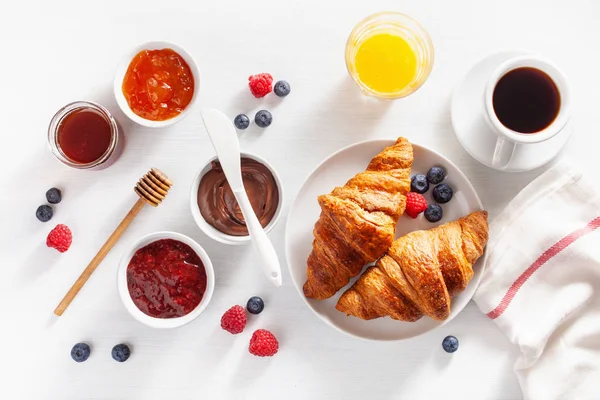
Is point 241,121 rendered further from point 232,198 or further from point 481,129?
point 481,129

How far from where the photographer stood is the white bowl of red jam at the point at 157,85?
2.05m

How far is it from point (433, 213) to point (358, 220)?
35 centimetres

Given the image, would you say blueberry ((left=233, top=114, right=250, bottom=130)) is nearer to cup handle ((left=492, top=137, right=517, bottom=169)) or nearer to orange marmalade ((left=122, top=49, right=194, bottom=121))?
orange marmalade ((left=122, top=49, right=194, bottom=121))

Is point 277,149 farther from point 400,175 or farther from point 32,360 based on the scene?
point 32,360

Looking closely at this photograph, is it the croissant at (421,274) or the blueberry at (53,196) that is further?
the blueberry at (53,196)

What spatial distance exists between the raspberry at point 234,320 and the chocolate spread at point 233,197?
268 mm

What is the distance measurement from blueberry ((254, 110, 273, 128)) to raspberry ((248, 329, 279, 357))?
72 centimetres

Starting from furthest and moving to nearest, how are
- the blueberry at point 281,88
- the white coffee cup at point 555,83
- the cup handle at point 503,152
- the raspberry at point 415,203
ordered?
the blueberry at point 281,88, the raspberry at point 415,203, the cup handle at point 503,152, the white coffee cup at point 555,83

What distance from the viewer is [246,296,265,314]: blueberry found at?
215 centimetres

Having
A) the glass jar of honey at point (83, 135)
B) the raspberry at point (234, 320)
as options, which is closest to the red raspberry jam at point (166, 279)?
the raspberry at point (234, 320)

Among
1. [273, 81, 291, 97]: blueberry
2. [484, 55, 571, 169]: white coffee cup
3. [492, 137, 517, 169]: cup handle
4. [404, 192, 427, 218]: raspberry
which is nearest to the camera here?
[484, 55, 571, 169]: white coffee cup

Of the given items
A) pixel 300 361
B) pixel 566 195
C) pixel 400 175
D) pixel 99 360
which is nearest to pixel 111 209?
pixel 99 360

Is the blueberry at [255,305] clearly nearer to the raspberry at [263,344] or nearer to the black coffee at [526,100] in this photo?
the raspberry at [263,344]

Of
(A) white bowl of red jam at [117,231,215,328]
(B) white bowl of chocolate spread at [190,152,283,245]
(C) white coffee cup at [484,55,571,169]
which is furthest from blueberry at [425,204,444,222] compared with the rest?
(A) white bowl of red jam at [117,231,215,328]
